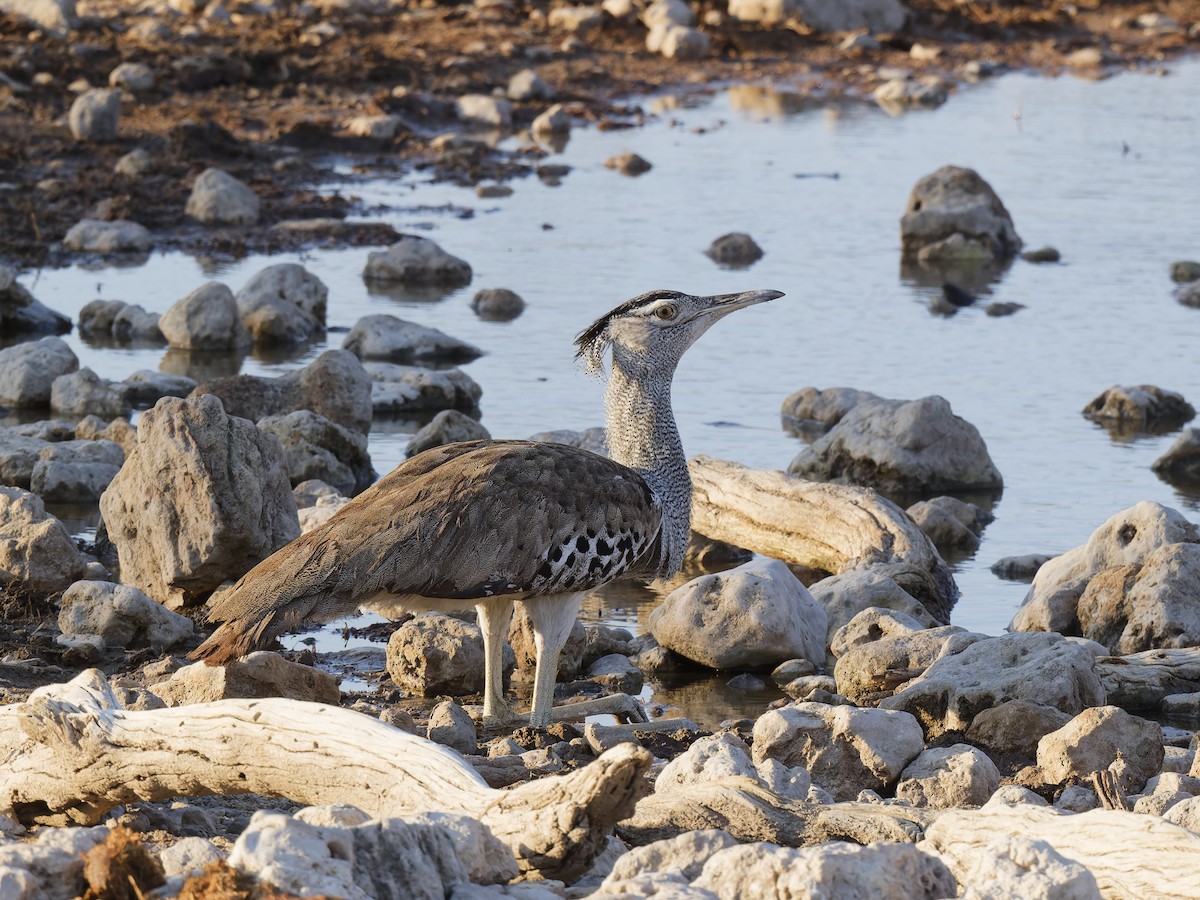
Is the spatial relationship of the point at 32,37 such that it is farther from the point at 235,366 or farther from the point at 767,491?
the point at 767,491

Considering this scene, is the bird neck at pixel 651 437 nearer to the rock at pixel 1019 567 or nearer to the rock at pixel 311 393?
the rock at pixel 1019 567

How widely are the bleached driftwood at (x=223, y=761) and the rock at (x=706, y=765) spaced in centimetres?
65

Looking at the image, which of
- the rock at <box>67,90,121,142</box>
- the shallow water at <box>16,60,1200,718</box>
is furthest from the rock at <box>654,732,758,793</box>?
the rock at <box>67,90,121,142</box>

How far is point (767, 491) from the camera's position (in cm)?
1088

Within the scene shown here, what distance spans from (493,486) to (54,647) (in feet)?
8.45

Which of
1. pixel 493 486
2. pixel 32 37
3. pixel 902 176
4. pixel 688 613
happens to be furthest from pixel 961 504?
pixel 32 37

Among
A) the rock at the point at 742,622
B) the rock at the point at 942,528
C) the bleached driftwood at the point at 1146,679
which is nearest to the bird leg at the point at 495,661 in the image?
the rock at the point at 742,622

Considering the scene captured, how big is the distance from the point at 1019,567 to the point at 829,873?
6.71 meters

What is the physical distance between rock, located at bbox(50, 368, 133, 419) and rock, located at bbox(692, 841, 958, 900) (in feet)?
30.5

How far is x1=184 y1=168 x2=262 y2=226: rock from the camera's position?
20125 millimetres

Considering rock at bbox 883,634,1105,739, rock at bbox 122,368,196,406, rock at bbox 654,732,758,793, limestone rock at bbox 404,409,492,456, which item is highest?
rock at bbox 654,732,758,793

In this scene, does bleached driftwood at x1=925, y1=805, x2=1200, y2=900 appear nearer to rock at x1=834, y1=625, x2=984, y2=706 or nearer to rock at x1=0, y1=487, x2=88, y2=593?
rock at x1=834, y1=625, x2=984, y2=706

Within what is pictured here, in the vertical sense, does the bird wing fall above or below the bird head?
below

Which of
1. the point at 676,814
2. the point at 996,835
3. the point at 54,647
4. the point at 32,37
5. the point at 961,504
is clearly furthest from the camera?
the point at 32,37
